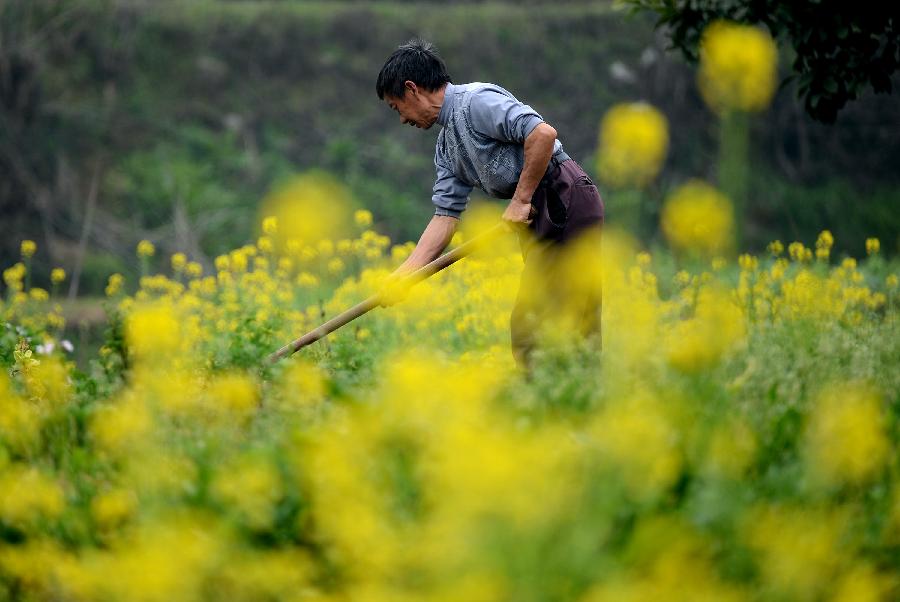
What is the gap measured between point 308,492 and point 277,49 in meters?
17.3

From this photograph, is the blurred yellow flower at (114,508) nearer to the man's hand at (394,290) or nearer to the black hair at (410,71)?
the man's hand at (394,290)

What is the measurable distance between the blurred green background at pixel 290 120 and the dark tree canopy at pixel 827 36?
29.6ft

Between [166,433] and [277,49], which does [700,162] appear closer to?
[277,49]

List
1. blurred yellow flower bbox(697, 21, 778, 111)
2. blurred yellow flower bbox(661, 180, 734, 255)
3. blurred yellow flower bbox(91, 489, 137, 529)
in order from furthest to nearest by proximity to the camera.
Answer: blurred yellow flower bbox(661, 180, 734, 255)
blurred yellow flower bbox(697, 21, 778, 111)
blurred yellow flower bbox(91, 489, 137, 529)

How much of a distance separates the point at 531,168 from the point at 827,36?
6.49 feet

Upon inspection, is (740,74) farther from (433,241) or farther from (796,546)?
(433,241)

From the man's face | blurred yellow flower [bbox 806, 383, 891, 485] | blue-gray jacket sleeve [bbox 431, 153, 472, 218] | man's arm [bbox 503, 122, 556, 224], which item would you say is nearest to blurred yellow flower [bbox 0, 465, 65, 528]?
blurred yellow flower [bbox 806, 383, 891, 485]

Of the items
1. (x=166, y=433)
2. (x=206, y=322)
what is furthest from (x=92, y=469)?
(x=206, y=322)

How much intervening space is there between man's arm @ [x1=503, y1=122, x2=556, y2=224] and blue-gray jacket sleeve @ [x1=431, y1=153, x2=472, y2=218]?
39 cm

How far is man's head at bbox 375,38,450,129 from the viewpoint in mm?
4504

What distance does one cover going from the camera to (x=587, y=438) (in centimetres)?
300

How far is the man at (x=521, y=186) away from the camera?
4.51 m

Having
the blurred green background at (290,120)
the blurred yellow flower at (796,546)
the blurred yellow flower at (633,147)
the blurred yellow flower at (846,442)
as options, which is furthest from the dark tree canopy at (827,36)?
the blurred green background at (290,120)

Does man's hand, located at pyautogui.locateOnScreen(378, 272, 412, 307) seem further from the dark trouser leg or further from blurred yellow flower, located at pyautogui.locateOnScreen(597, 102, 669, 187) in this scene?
blurred yellow flower, located at pyautogui.locateOnScreen(597, 102, 669, 187)
